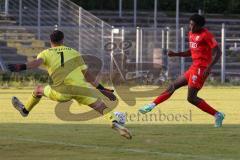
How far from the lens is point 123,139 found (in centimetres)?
1391

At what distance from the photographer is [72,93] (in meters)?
13.6

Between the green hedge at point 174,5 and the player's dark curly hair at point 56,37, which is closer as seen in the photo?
the player's dark curly hair at point 56,37

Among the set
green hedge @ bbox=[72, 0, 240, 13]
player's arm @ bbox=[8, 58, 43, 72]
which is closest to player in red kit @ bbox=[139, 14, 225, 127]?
player's arm @ bbox=[8, 58, 43, 72]

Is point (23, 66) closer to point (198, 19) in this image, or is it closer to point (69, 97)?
point (69, 97)

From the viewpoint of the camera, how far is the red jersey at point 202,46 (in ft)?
52.6

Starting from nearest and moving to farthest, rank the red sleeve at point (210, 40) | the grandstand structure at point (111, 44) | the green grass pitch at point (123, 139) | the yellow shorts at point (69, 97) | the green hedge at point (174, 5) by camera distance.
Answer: the green grass pitch at point (123, 139) < the yellow shorts at point (69, 97) < the red sleeve at point (210, 40) < the grandstand structure at point (111, 44) < the green hedge at point (174, 5)

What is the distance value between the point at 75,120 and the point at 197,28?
4128 millimetres

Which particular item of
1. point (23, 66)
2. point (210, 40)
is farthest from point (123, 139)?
point (210, 40)

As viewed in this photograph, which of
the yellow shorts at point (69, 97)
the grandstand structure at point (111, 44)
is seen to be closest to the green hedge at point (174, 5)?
the grandstand structure at point (111, 44)

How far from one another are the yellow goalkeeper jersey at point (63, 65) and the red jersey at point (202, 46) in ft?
10.7

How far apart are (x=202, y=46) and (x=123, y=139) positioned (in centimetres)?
317

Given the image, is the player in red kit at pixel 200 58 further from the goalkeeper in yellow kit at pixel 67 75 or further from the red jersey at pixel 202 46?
the goalkeeper in yellow kit at pixel 67 75

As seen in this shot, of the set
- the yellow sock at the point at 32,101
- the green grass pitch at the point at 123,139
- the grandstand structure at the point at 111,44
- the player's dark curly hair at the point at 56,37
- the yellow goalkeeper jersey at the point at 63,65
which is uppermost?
the player's dark curly hair at the point at 56,37

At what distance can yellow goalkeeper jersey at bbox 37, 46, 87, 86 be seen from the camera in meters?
13.6
